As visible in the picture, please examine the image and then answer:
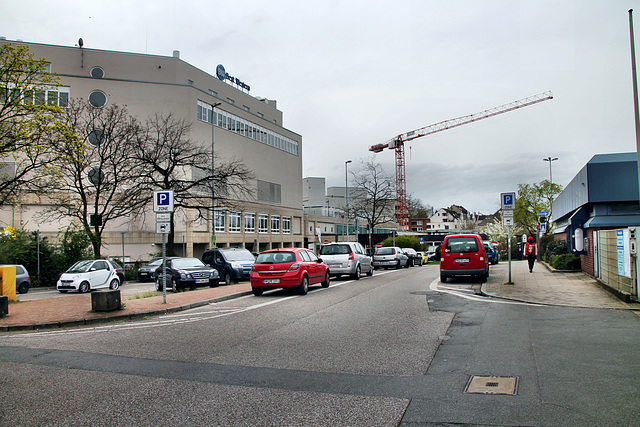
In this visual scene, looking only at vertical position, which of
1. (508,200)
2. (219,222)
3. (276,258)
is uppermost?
(219,222)

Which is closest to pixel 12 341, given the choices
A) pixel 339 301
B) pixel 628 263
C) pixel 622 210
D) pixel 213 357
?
pixel 213 357

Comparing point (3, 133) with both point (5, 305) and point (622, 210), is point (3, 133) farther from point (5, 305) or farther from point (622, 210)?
point (622, 210)

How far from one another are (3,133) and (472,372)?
724 inches

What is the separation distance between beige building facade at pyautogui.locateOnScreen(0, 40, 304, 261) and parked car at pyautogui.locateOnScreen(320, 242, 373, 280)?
816 inches

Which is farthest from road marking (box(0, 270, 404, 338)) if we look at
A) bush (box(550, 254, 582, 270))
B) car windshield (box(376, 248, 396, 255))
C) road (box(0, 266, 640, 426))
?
car windshield (box(376, 248, 396, 255))

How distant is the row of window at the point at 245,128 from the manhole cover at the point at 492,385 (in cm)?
5089

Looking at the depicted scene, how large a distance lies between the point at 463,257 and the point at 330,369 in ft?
46.0

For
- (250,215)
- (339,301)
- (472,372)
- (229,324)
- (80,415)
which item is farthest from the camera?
(250,215)

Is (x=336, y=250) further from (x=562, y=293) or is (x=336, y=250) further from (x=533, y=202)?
(x=533, y=202)

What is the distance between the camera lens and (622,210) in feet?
64.1

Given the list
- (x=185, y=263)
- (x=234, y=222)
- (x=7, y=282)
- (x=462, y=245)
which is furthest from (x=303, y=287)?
(x=234, y=222)

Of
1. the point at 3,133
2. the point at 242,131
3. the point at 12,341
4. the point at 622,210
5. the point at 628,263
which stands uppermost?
the point at 242,131

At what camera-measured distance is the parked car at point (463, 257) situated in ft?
63.7

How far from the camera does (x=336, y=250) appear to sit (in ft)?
76.0
